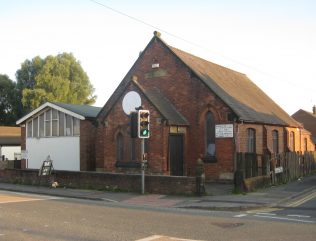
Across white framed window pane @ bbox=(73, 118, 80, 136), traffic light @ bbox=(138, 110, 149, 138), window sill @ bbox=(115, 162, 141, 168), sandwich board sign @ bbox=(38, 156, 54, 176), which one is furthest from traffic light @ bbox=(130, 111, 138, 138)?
white framed window pane @ bbox=(73, 118, 80, 136)

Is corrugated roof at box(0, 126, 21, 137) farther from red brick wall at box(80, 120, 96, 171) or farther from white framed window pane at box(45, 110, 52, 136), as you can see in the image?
red brick wall at box(80, 120, 96, 171)

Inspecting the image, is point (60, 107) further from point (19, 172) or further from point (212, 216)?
point (212, 216)

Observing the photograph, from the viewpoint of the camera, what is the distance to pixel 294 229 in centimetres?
1049

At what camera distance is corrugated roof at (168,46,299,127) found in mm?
24119

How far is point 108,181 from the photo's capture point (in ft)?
66.7

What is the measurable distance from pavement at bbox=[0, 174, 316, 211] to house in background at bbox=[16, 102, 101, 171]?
5.72 metres

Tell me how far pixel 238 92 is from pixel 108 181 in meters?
11.8

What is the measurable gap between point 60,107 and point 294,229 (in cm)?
1979

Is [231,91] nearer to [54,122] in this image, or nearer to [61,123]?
[61,123]

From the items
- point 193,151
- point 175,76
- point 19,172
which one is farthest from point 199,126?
point 19,172

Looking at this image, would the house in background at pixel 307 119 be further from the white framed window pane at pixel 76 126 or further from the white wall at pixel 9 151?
the white framed window pane at pixel 76 126

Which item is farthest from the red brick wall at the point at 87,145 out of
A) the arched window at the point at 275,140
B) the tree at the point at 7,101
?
the tree at the point at 7,101

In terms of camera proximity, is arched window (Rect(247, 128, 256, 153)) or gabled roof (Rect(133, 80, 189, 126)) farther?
arched window (Rect(247, 128, 256, 153))

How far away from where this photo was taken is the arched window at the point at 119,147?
23500mm
